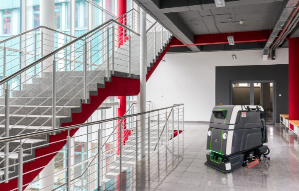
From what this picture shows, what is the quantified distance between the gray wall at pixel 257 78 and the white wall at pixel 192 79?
196 millimetres

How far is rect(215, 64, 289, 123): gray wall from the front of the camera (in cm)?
1038

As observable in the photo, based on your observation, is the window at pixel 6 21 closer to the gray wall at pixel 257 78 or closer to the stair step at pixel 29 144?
the stair step at pixel 29 144

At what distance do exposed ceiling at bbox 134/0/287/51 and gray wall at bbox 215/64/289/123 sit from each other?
2967 millimetres

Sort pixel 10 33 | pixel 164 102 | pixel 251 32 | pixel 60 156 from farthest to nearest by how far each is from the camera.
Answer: pixel 164 102
pixel 60 156
pixel 251 32
pixel 10 33

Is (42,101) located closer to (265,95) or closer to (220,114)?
(220,114)

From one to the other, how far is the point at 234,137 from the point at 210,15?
3.65 meters

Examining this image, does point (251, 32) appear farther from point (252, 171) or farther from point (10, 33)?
point (10, 33)

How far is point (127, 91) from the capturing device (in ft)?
15.9

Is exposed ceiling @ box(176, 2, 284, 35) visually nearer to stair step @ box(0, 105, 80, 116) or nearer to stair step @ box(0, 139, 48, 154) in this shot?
stair step @ box(0, 105, 80, 116)

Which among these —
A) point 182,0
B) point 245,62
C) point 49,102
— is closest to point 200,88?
point 245,62


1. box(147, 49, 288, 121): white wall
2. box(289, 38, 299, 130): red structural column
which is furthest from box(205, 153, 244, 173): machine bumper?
box(147, 49, 288, 121): white wall

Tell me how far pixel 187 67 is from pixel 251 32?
3635 millimetres

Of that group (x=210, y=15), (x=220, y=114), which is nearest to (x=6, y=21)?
(x=210, y=15)

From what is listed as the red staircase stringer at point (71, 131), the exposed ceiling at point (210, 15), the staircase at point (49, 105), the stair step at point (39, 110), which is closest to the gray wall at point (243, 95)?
the exposed ceiling at point (210, 15)
